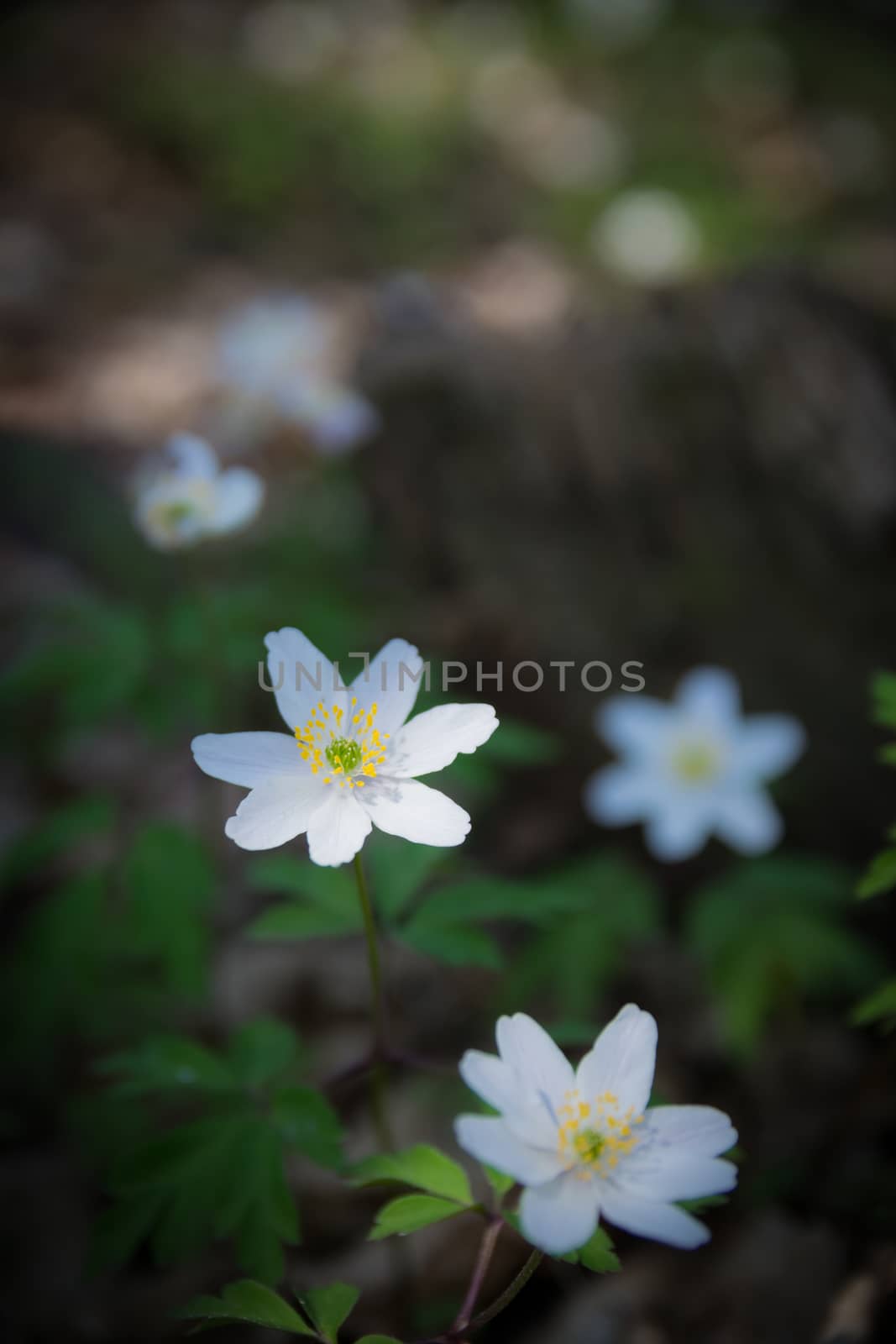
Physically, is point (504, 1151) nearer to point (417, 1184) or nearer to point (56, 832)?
point (417, 1184)

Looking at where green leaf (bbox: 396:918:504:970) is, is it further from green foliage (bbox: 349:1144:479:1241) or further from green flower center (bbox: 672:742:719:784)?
green flower center (bbox: 672:742:719:784)

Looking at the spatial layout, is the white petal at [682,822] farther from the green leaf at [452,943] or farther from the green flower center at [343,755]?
the green flower center at [343,755]

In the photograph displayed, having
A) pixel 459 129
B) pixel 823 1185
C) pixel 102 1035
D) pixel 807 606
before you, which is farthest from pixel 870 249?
pixel 102 1035

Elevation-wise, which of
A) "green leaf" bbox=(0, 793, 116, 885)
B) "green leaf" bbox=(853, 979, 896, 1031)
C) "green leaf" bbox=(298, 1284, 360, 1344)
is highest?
"green leaf" bbox=(0, 793, 116, 885)

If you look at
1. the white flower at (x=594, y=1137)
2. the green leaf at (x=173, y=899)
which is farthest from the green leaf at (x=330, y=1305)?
the green leaf at (x=173, y=899)

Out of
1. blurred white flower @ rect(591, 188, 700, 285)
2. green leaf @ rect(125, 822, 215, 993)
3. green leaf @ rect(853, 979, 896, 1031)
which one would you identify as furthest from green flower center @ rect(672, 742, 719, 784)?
blurred white flower @ rect(591, 188, 700, 285)

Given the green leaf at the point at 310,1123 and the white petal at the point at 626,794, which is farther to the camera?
the white petal at the point at 626,794

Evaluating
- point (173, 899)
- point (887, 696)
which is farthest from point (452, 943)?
point (173, 899)
